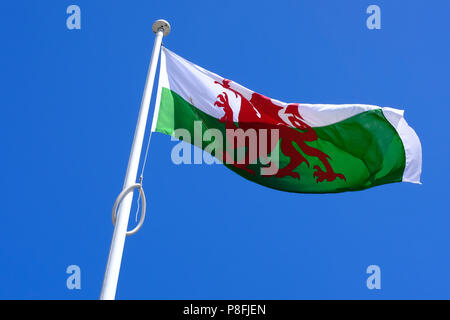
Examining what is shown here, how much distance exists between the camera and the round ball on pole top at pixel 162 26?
855cm

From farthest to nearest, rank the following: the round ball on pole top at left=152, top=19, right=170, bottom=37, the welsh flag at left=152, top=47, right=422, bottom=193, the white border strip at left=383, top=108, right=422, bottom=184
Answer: the white border strip at left=383, top=108, right=422, bottom=184 < the welsh flag at left=152, top=47, right=422, bottom=193 < the round ball on pole top at left=152, top=19, right=170, bottom=37

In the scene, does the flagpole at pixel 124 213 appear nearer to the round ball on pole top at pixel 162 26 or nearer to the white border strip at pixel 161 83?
the white border strip at pixel 161 83

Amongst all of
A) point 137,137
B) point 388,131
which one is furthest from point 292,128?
point 137,137

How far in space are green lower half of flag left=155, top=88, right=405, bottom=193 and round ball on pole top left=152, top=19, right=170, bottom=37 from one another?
2.10 m

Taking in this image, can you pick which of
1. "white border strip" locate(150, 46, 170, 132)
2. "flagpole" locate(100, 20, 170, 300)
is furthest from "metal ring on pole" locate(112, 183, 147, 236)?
"white border strip" locate(150, 46, 170, 132)

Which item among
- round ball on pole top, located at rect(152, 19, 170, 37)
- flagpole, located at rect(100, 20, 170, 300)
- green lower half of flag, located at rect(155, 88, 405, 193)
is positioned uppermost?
round ball on pole top, located at rect(152, 19, 170, 37)

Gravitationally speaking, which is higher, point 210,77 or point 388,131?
point 210,77

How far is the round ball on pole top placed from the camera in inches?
336

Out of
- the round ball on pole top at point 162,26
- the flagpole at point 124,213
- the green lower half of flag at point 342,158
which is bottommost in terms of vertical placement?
the flagpole at point 124,213

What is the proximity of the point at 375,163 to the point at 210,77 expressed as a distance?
3.70m

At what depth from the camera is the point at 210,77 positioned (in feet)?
32.4

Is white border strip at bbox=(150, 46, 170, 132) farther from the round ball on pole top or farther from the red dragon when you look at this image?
the red dragon

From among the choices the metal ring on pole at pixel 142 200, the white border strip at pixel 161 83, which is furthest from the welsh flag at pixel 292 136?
the metal ring on pole at pixel 142 200
